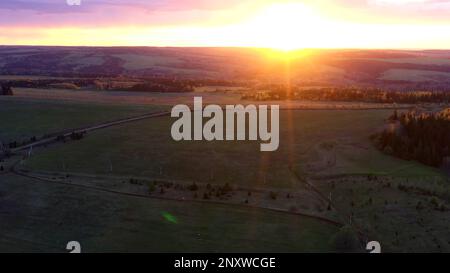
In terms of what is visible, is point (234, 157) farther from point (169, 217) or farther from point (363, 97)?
point (363, 97)

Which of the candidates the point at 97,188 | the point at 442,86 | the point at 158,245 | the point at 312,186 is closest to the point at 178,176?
the point at 97,188

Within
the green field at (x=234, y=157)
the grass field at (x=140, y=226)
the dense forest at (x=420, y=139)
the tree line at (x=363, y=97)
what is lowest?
the grass field at (x=140, y=226)

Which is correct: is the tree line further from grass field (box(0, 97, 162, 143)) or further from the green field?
grass field (box(0, 97, 162, 143))

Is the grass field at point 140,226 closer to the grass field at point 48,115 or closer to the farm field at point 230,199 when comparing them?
the farm field at point 230,199

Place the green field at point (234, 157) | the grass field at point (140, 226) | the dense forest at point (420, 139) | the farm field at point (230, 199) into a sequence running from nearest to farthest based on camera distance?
the grass field at point (140, 226), the farm field at point (230, 199), the green field at point (234, 157), the dense forest at point (420, 139)

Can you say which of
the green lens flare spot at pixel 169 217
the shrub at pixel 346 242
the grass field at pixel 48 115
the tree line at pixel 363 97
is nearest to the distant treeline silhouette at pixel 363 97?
the tree line at pixel 363 97

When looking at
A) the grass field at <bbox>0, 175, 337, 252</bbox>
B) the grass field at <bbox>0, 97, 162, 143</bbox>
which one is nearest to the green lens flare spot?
the grass field at <bbox>0, 175, 337, 252</bbox>
